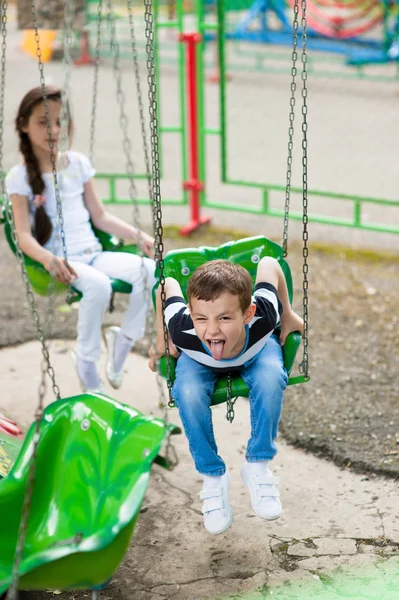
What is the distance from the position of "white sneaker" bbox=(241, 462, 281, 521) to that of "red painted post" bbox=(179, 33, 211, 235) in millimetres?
3663

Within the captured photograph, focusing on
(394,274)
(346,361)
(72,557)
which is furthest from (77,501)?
(394,274)

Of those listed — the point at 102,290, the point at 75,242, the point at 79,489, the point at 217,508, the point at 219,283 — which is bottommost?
the point at 217,508

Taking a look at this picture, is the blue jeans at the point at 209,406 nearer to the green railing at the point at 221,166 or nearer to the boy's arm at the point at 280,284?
the boy's arm at the point at 280,284

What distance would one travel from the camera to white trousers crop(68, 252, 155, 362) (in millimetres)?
4223

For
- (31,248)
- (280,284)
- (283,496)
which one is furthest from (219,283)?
(31,248)

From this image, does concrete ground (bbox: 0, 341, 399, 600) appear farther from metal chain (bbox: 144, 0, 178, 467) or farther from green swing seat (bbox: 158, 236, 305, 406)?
green swing seat (bbox: 158, 236, 305, 406)

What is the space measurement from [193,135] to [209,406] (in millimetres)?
3752

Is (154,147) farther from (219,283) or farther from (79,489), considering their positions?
(79,489)

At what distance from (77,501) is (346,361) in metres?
2.37

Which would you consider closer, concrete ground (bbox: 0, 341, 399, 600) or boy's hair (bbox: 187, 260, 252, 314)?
boy's hair (bbox: 187, 260, 252, 314)

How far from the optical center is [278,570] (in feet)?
11.4

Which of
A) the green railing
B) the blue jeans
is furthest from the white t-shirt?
the green railing

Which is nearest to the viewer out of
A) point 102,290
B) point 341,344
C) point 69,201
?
point 102,290

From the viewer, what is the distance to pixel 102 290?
4223 mm
